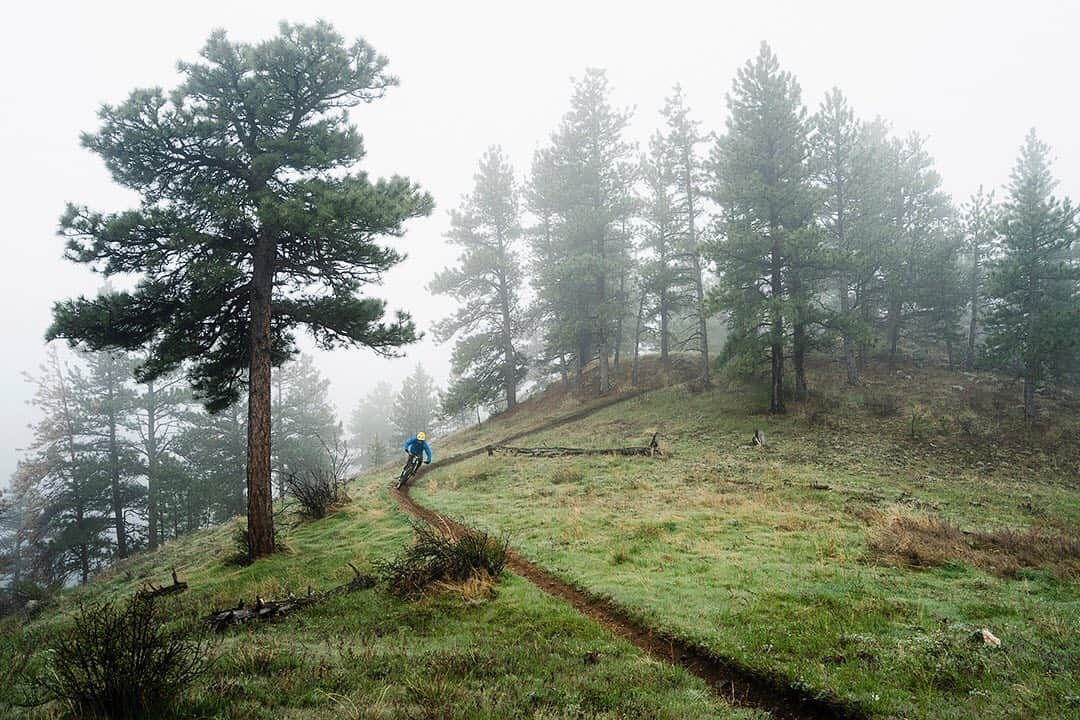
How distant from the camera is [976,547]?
9664 millimetres

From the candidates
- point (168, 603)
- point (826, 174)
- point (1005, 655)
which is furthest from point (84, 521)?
point (826, 174)

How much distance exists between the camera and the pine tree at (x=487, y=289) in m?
36.0

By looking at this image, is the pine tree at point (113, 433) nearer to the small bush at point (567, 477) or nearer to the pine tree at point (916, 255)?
the small bush at point (567, 477)

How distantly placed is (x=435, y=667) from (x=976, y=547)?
35.1 ft

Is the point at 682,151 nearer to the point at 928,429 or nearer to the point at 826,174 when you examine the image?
the point at 826,174

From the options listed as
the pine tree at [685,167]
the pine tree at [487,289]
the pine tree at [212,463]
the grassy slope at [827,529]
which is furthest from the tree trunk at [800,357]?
the pine tree at [212,463]

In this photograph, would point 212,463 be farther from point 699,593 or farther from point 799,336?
point 799,336

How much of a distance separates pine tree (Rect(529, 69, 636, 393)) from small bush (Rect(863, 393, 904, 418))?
1440 centimetres

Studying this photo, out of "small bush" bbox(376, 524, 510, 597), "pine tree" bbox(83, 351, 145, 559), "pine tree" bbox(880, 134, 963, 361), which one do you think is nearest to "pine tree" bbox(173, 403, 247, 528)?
"pine tree" bbox(83, 351, 145, 559)

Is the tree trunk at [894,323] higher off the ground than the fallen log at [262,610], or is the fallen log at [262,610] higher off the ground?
the tree trunk at [894,323]

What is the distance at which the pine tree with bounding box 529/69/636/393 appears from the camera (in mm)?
31016

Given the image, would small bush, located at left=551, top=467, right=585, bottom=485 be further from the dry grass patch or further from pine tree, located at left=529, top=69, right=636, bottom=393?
pine tree, located at left=529, top=69, right=636, bottom=393

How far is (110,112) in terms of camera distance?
36.6ft

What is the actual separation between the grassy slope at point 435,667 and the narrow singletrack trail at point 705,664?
39 centimetres
